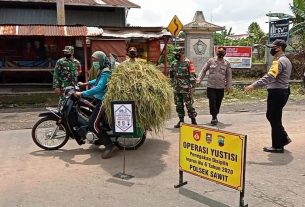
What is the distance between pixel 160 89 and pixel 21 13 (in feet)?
54.2

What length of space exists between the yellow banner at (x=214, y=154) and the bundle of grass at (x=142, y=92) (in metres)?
1.34

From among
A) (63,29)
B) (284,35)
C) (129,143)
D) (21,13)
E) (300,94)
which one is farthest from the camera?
(21,13)

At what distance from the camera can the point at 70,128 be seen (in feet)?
21.2

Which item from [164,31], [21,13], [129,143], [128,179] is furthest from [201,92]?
[21,13]

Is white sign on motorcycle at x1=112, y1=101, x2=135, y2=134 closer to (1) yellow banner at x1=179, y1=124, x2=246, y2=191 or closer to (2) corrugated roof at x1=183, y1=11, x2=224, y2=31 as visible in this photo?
(1) yellow banner at x1=179, y1=124, x2=246, y2=191

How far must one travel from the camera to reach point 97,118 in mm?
6270

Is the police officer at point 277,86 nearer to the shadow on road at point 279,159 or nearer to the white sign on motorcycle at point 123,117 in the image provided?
the shadow on road at point 279,159

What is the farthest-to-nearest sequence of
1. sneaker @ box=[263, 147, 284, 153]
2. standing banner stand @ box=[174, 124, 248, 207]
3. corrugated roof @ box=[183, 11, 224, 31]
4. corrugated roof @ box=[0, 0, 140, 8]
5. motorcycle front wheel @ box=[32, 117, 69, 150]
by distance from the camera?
corrugated roof @ box=[0, 0, 140, 8], corrugated roof @ box=[183, 11, 224, 31], motorcycle front wheel @ box=[32, 117, 69, 150], sneaker @ box=[263, 147, 284, 153], standing banner stand @ box=[174, 124, 248, 207]

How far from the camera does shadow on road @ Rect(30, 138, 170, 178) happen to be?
560 cm

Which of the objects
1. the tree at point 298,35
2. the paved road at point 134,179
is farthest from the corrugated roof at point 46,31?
the tree at point 298,35

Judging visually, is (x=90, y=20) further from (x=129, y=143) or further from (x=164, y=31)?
(x=129, y=143)

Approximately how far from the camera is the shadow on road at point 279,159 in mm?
5820

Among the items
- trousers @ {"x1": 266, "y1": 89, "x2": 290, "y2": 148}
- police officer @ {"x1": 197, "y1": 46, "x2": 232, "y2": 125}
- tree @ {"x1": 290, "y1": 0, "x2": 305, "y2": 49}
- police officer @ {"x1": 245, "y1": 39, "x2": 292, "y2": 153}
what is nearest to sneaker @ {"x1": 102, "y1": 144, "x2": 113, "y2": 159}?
police officer @ {"x1": 245, "y1": 39, "x2": 292, "y2": 153}

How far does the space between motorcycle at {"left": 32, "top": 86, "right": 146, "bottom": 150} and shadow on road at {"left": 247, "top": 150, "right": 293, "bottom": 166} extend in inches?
75.6
